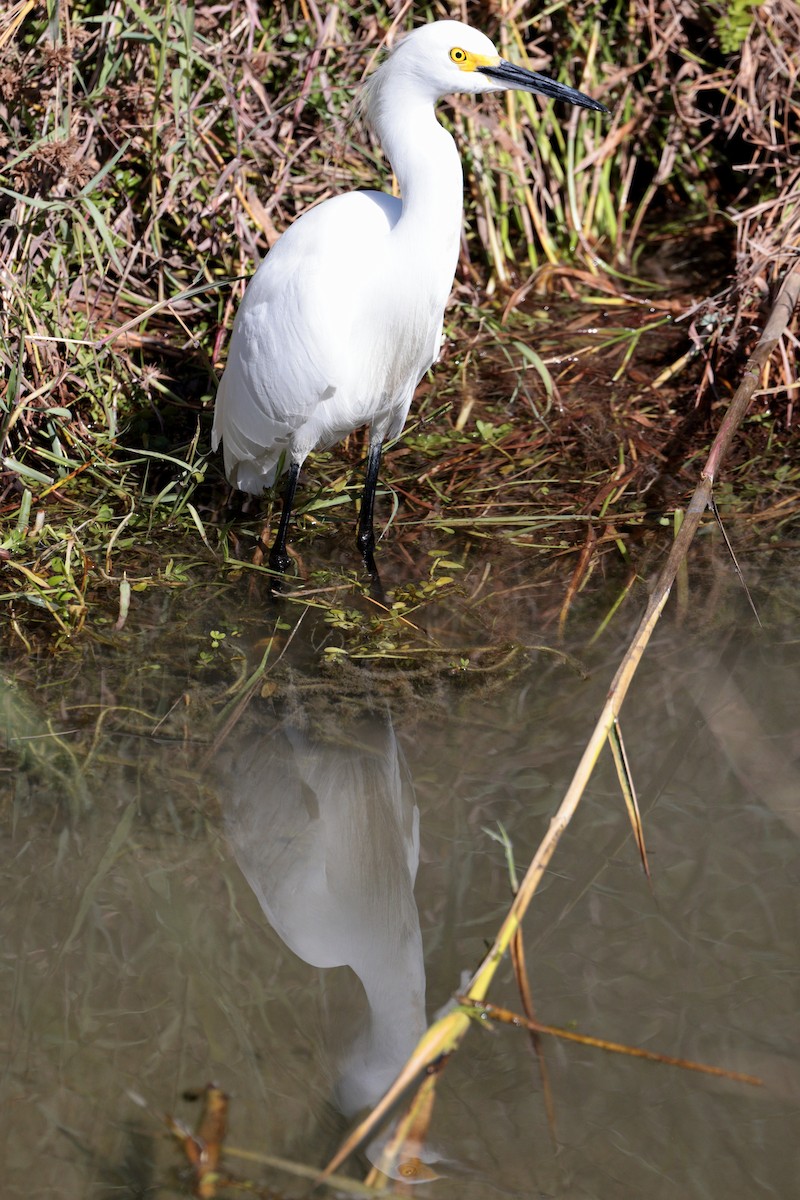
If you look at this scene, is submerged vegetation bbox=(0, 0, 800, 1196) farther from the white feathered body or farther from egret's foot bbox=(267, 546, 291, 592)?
the white feathered body

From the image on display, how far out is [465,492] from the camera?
3225 millimetres

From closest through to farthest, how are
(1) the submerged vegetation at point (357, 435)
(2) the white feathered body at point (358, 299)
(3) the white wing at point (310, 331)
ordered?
(1) the submerged vegetation at point (357, 435), (2) the white feathered body at point (358, 299), (3) the white wing at point (310, 331)

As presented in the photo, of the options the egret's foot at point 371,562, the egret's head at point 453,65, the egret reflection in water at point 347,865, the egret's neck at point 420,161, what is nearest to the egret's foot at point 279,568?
the egret's foot at point 371,562

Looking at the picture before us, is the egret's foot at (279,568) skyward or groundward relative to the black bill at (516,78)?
groundward

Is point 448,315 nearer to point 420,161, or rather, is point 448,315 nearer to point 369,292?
point 369,292

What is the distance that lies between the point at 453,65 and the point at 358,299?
0.53m

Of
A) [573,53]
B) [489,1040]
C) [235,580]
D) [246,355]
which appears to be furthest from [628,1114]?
[573,53]

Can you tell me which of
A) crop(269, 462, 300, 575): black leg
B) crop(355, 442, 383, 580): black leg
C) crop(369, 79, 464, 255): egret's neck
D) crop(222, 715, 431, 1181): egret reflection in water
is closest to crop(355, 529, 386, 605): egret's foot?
crop(355, 442, 383, 580): black leg

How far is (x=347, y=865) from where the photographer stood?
210 cm

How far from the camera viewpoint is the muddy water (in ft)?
5.09

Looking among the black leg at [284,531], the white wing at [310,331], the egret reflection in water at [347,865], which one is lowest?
the egret reflection in water at [347,865]

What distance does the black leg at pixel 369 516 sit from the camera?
295cm

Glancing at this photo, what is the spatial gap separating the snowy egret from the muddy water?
613 mm

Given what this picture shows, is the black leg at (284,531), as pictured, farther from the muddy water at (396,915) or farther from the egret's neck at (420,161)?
the egret's neck at (420,161)
